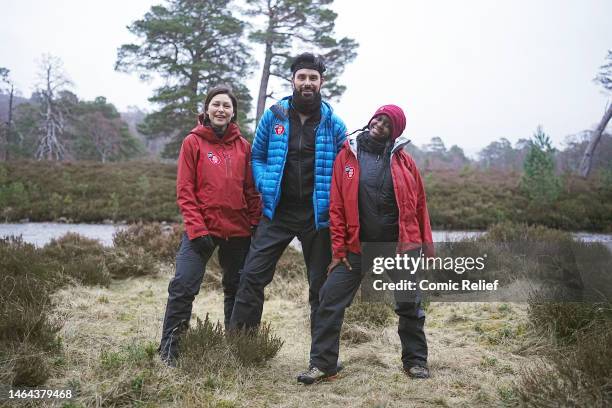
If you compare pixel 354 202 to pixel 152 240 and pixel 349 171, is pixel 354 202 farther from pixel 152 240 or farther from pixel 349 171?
pixel 152 240

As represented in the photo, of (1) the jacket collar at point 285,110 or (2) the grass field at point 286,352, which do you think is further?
(1) the jacket collar at point 285,110

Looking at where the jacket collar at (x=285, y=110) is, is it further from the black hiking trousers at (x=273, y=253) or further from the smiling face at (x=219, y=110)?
the black hiking trousers at (x=273, y=253)

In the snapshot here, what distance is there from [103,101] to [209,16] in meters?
19.9

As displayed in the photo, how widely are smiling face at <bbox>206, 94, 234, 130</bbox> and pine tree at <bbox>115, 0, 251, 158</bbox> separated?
1545 cm

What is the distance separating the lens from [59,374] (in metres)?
2.99

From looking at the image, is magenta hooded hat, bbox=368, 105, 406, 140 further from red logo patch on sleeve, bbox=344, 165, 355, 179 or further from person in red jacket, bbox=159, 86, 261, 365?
person in red jacket, bbox=159, 86, 261, 365

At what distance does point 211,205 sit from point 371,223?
4.15 feet

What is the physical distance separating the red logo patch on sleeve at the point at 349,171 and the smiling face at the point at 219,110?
110cm

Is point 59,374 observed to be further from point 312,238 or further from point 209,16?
point 209,16

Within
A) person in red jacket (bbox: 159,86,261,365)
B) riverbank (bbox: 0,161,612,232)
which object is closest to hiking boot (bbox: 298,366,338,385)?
person in red jacket (bbox: 159,86,261,365)

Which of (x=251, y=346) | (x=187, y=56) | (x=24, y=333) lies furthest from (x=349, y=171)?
(x=187, y=56)

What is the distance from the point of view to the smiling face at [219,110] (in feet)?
11.4

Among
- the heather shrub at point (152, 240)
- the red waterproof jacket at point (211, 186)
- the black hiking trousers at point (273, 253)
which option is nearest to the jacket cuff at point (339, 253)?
the black hiking trousers at point (273, 253)

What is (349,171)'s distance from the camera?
3197 millimetres
